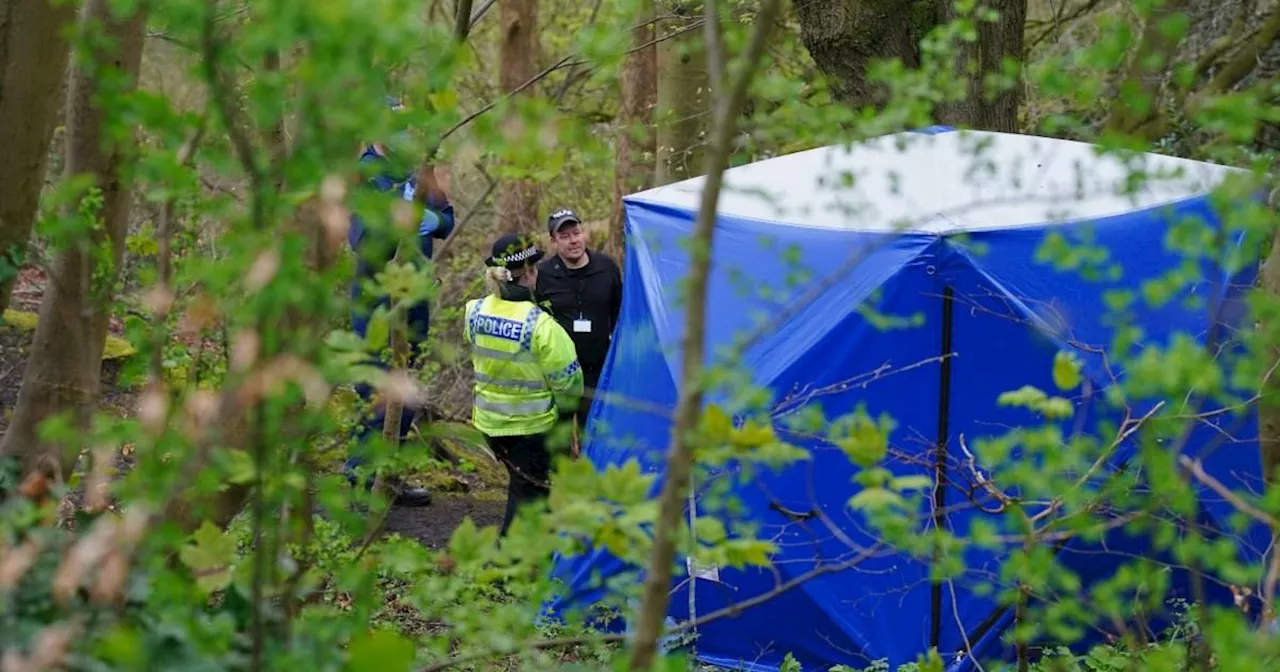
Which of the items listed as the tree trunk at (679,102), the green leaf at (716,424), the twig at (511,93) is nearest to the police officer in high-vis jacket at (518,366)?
the twig at (511,93)

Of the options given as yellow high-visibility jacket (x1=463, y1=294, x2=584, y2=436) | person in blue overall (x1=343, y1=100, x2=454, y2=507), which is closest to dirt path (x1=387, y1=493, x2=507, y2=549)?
yellow high-visibility jacket (x1=463, y1=294, x2=584, y2=436)

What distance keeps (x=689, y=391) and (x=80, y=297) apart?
198 centimetres

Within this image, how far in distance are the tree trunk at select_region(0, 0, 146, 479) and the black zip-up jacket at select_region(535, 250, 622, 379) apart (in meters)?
3.34

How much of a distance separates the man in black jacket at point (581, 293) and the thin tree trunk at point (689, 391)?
4640mm

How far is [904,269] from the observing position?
197 inches

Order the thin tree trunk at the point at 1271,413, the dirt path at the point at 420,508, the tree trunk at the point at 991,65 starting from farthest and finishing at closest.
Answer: the dirt path at the point at 420,508 → the tree trunk at the point at 991,65 → the thin tree trunk at the point at 1271,413

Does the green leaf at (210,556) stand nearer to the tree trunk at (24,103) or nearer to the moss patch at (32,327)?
the tree trunk at (24,103)

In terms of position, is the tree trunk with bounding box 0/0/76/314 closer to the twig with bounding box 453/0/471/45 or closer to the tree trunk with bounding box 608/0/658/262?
the twig with bounding box 453/0/471/45

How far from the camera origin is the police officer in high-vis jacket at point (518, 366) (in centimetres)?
598

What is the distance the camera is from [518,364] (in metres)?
6.04

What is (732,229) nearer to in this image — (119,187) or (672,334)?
(672,334)

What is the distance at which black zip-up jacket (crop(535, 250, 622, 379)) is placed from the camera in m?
6.86

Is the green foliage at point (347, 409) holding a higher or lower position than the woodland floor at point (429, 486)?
higher

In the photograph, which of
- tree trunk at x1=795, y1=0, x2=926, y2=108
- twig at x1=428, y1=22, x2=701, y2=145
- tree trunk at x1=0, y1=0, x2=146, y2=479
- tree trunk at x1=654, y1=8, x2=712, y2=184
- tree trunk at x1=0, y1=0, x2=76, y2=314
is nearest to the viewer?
twig at x1=428, y1=22, x2=701, y2=145
